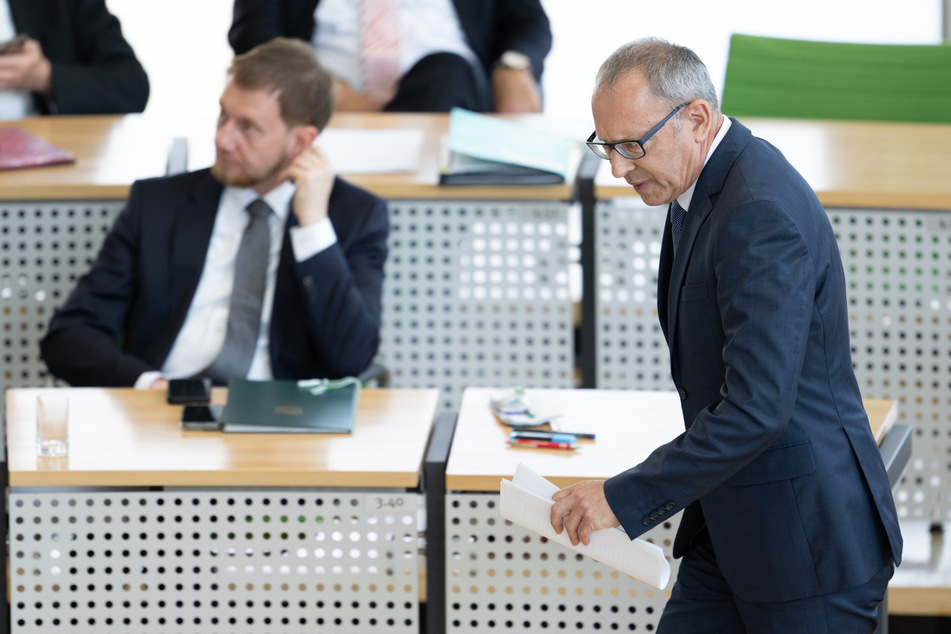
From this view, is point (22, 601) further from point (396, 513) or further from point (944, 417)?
point (944, 417)

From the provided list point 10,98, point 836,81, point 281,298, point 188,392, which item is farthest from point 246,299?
point 836,81

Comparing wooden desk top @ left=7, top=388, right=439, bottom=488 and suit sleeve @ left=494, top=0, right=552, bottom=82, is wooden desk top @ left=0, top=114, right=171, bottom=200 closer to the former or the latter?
wooden desk top @ left=7, top=388, right=439, bottom=488

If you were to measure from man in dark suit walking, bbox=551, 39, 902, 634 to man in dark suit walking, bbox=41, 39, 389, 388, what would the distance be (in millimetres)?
1292

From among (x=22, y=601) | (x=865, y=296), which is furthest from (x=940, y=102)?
(x=22, y=601)

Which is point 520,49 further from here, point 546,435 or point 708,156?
point 708,156

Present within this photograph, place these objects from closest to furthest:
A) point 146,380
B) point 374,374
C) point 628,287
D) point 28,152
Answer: point 146,380 → point 374,374 → point 628,287 → point 28,152

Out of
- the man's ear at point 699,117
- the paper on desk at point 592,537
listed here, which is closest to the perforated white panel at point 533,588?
the paper on desk at point 592,537

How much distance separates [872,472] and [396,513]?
0.74m

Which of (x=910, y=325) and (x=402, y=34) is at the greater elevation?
(x=402, y=34)

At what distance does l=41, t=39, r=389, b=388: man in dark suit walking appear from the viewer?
282 cm

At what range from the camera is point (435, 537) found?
6.48ft

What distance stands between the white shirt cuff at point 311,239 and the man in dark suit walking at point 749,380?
1238 millimetres

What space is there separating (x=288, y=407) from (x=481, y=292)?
42.9 inches

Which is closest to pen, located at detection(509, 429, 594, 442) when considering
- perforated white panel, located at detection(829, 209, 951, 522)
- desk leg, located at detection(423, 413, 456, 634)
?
desk leg, located at detection(423, 413, 456, 634)
